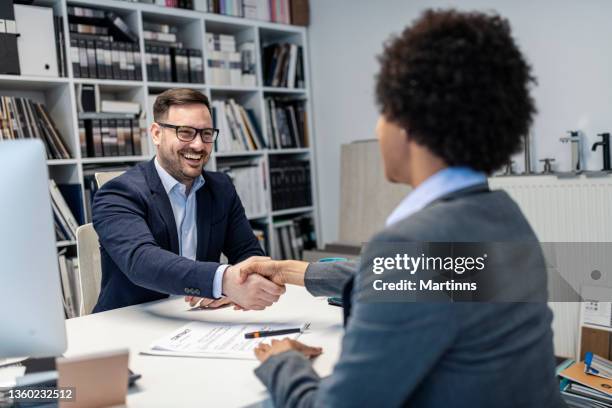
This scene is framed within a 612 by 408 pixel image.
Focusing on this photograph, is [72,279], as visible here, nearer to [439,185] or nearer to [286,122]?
[286,122]

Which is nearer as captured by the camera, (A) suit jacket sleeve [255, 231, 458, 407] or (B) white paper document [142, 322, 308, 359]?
(A) suit jacket sleeve [255, 231, 458, 407]

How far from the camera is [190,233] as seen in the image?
200 centimetres

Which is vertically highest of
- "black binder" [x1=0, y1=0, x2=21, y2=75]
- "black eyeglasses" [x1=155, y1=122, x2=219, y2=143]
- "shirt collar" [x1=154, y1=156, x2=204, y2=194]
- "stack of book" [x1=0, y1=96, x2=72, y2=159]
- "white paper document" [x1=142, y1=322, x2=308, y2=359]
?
"black binder" [x1=0, y1=0, x2=21, y2=75]

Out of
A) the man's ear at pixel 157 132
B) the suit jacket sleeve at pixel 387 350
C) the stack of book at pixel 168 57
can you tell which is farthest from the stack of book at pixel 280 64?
the suit jacket sleeve at pixel 387 350

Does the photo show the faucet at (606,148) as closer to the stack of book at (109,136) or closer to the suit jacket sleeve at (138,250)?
the suit jacket sleeve at (138,250)

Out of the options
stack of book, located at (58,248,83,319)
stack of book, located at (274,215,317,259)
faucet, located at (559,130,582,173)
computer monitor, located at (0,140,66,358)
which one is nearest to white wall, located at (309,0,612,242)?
faucet, located at (559,130,582,173)

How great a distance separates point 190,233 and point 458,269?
53.1 inches

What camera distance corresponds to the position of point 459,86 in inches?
30.0

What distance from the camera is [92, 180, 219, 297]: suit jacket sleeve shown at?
1.52 metres

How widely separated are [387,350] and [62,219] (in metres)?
2.55

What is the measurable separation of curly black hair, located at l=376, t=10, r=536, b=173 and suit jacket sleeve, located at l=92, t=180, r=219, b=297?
2.85ft

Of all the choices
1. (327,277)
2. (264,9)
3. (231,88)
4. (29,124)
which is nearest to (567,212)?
(327,277)

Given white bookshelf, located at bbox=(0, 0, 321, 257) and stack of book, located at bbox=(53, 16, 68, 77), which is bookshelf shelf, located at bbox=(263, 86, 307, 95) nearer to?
white bookshelf, located at bbox=(0, 0, 321, 257)

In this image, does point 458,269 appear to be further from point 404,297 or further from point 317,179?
point 317,179
